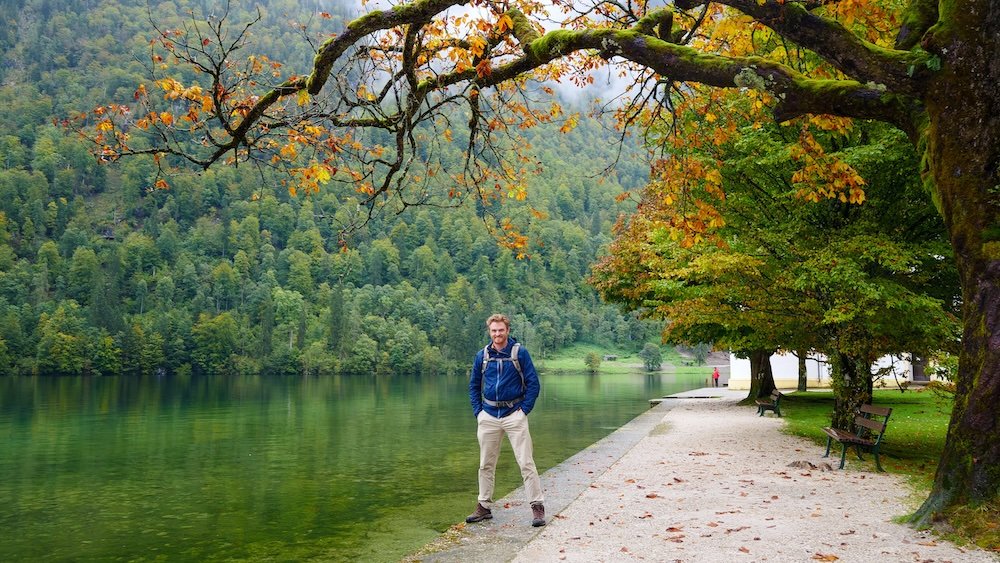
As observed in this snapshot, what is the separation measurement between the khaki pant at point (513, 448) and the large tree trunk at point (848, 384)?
926cm

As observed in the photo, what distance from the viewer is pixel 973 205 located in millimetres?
7145

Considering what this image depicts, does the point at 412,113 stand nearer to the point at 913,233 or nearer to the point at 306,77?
the point at 306,77

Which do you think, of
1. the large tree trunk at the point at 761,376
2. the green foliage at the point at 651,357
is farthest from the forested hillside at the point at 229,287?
the large tree trunk at the point at 761,376

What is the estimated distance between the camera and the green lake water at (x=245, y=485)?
10.3 m

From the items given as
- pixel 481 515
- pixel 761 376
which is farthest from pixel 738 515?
pixel 761 376

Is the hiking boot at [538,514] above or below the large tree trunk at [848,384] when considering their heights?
below

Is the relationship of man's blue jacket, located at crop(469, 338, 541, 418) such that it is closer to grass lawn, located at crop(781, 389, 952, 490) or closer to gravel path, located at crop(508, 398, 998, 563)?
gravel path, located at crop(508, 398, 998, 563)

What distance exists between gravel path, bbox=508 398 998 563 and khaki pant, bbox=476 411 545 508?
46 centimetres

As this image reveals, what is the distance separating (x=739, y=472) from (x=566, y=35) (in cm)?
812

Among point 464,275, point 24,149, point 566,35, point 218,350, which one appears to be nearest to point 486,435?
point 566,35

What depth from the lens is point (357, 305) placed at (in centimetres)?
16038

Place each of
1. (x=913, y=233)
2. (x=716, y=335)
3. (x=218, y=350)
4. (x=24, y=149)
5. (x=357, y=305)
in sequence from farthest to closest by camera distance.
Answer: (x=24, y=149), (x=357, y=305), (x=218, y=350), (x=716, y=335), (x=913, y=233)

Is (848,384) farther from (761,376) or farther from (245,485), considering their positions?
(761,376)

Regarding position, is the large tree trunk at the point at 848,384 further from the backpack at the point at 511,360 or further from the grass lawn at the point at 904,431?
the backpack at the point at 511,360
